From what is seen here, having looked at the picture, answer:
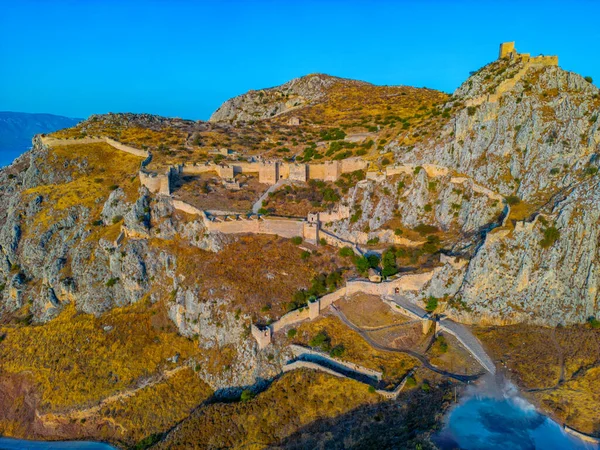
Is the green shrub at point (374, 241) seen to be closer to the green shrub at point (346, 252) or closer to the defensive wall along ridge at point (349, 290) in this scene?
the green shrub at point (346, 252)

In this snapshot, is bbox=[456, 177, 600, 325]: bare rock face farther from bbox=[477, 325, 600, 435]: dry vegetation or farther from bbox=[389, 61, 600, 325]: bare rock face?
bbox=[477, 325, 600, 435]: dry vegetation

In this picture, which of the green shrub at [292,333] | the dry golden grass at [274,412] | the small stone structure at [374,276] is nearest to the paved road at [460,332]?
the small stone structure at [374,276]

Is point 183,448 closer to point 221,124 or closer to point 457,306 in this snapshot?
point 457,306

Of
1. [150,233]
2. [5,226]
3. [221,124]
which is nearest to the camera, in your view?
[150,233]

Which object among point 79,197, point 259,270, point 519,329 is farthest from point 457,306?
point 79,197

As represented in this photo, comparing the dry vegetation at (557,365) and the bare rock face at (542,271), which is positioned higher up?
the bare rock face at (542,271)

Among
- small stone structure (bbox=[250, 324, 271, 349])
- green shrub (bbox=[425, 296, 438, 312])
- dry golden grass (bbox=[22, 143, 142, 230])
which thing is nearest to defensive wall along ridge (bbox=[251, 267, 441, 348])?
small stone structure (bbox=[250, 324, 271, 349])

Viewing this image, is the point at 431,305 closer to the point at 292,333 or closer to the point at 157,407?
the point at 292,333

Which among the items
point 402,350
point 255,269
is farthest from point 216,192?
point 402,350
